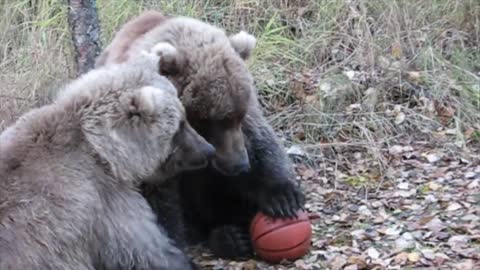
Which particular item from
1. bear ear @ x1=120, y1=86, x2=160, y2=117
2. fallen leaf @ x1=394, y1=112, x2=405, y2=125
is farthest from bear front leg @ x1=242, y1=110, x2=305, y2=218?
fallen leaf @ x1=394, y1=112, x2=405, y2=125

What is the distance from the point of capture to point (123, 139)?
4.69 metres

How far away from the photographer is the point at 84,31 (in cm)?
694

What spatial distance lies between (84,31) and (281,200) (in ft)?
6.98

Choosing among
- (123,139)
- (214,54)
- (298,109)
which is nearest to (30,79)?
(298,109)

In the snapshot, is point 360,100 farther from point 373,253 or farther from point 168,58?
point 168,58

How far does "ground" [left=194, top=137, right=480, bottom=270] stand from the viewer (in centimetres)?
553

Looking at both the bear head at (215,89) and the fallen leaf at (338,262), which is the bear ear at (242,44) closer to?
the bear head at (215,89)

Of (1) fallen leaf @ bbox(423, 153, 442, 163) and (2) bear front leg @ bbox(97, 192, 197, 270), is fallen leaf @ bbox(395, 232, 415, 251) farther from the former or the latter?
(2) bear front leg @ bbox(97, 192, 197, 270)

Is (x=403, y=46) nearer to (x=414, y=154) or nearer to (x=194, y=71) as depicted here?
(x=414, y=154)

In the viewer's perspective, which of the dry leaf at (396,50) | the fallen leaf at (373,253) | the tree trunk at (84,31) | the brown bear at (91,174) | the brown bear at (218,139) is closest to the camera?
the brown bear at (91,174)

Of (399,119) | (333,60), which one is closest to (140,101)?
(399,119)

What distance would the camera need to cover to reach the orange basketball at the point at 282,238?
5523 millimetres

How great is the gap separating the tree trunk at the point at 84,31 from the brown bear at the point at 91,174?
6.67 feet

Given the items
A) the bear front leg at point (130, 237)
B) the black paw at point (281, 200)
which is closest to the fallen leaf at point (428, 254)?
the black paw at point (281, 200)
